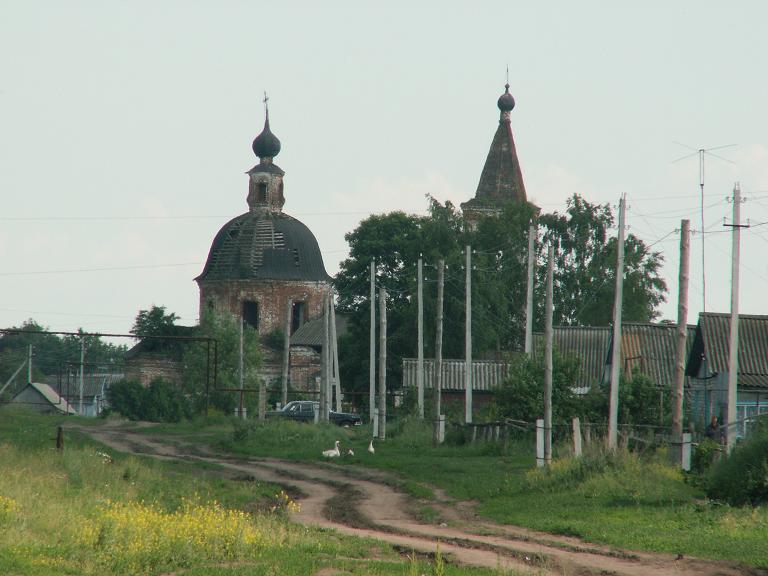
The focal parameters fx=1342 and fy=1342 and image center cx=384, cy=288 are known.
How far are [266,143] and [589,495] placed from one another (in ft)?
221

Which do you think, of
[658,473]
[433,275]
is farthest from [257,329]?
[658,473]

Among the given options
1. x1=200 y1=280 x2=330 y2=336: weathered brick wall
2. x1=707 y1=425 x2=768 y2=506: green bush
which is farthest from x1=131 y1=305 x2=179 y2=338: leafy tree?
x1=707 y1=425 x2=768 y2=506: green bush

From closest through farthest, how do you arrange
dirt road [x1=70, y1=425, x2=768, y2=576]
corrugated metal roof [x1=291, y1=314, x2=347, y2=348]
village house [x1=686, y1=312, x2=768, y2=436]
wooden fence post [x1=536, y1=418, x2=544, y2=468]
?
dirt road [x1=70, y1=425, x2=768, y2=576] < wooden fence post [x1=536, y1=418, x2=544, y2=468] < village house [x1=686, y1=312, x2=768, y2=436] < corrugated metal roof [x1=291, y1=314, x2=347, y2=348]

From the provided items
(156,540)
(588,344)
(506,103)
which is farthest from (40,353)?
(156,540)

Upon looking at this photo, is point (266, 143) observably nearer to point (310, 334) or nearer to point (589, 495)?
point (310, 334)

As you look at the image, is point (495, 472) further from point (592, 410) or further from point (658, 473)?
point (592, 410)

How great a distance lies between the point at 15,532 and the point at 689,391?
102 ft

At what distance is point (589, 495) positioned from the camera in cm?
2317

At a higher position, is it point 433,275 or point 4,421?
point 433,275

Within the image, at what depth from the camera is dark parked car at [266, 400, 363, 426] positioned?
5684 cm

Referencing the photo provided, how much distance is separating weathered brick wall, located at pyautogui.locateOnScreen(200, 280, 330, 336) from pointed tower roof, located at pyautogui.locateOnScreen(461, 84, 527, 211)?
37.0 ft

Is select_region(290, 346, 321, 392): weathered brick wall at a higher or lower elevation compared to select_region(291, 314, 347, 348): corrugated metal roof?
lower

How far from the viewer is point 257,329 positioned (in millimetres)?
81625

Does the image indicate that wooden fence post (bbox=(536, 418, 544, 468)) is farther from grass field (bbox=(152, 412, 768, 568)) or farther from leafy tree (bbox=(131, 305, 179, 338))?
leafy tree (bbox=(131, 305, 179, 338))
